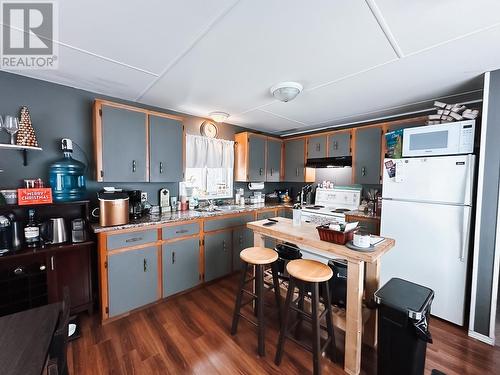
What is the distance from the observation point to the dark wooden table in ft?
2.43

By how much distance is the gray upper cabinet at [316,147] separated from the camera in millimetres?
3500

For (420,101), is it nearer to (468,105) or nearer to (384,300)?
(468,105)

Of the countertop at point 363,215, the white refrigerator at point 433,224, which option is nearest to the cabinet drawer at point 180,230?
the countertop at point 363,215

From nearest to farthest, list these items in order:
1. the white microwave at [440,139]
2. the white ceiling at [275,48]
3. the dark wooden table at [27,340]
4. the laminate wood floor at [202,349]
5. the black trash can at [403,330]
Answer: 1. the dark wooden table at [27,340]
2. the white ceiling at [275,48]
3. the black trash can at [403,330]
4. the laminate wood floor at [202,349]
5. the white microwave at [440,139]

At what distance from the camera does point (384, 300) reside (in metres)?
1.40

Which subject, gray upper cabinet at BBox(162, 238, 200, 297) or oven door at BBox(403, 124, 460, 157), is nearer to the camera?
oven door at BBox(403, 124, 460, 157)

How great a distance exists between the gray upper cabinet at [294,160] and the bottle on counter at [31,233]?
348 centimetres

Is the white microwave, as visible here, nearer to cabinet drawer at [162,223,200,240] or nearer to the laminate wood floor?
the laminate wood floor

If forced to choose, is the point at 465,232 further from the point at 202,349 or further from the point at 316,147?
the point at 202,349

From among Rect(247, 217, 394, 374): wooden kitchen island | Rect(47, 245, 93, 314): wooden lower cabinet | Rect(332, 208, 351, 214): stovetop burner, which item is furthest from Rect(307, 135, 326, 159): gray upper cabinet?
Rect(47, 245, 93, 314): wooden lower cabinet

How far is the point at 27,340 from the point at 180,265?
1577 mm

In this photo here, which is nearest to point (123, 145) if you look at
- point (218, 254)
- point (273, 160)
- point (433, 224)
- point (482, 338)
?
point (218, 254)

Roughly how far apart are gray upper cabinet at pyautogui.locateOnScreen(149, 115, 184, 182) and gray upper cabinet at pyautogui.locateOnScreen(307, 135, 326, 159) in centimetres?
218

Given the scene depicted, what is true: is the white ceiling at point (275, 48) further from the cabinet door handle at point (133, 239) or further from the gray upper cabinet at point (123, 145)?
the cabinet door handle at point (133, 239)
